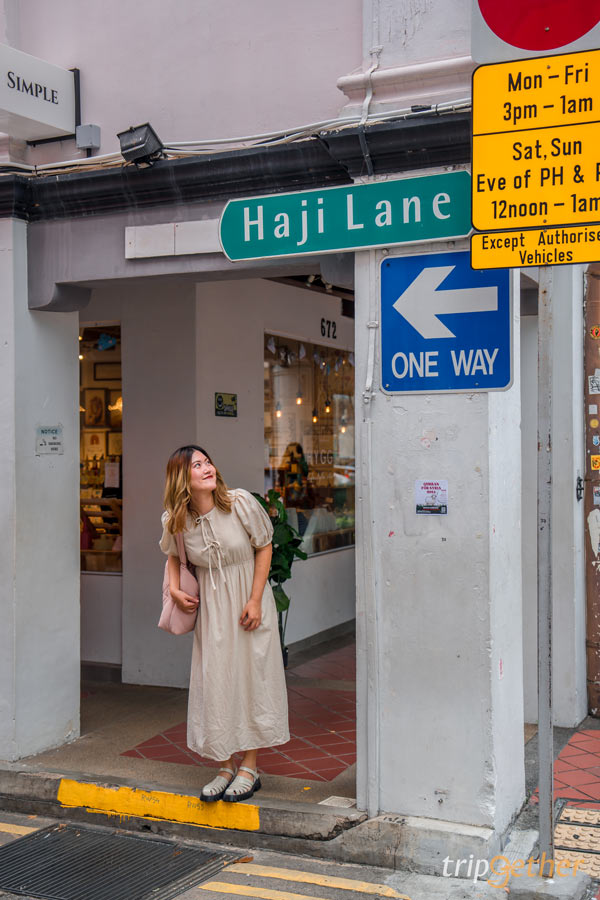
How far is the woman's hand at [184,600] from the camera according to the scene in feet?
17.6

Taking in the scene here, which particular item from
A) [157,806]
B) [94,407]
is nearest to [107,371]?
[94,407]

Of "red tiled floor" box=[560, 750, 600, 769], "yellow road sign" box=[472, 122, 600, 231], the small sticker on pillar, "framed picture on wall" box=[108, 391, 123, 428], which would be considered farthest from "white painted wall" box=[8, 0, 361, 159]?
"red tiled floor" box=[560, 750, 600, 769]

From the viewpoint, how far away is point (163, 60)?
19.8 ft

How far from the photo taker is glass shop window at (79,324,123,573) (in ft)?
27.6

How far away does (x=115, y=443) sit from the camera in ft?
27.8

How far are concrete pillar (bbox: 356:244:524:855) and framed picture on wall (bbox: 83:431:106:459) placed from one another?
3.92 meters

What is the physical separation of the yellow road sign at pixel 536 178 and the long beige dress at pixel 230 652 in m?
2.19

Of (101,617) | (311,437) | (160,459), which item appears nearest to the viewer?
(160,459)

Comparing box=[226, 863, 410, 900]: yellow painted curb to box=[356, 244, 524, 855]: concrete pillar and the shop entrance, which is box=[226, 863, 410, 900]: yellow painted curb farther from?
the shop entrance

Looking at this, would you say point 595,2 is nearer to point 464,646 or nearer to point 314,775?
point 464,646

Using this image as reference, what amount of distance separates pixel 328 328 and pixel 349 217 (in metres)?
5.18

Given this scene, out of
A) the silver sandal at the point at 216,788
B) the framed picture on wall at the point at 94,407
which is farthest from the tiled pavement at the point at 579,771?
the framed picture on wall at the point at 94,407

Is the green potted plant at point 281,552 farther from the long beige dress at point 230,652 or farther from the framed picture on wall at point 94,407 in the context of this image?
the long beige dress at point 230,652

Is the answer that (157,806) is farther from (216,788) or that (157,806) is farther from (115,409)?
(115,409)
